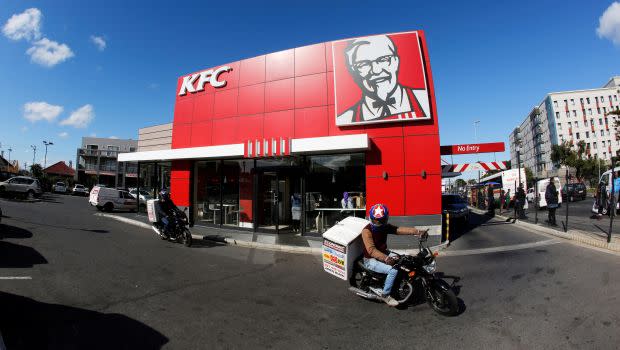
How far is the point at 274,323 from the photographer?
4.02 metres

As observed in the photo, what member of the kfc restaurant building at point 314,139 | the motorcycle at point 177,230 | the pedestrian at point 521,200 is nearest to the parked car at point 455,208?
the pedestrian at point 521,200

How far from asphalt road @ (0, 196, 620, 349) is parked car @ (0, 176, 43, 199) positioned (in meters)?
Answer: 23.3

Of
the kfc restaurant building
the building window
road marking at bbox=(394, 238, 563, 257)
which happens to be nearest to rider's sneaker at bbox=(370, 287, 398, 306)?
road marking at bbox=(394, 238, 563, 257)

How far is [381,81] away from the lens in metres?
11.0

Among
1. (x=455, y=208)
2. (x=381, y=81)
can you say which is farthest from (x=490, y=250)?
(x=381, y=81)

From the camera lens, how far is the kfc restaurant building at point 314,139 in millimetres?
10477

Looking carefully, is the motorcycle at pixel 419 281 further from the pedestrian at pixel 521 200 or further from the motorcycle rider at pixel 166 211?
the pedestrian at pixel 521 200

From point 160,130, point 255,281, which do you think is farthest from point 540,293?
point 160,130

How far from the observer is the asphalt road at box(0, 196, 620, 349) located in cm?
348

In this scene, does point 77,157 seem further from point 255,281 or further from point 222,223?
→ point 255,281

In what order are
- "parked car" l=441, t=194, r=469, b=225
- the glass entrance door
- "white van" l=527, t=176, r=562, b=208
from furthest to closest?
"white van" l=527, t=176, r=562, b=208 < "parked car" l=441, t=194, r=469, b=225 < the glass entrance door

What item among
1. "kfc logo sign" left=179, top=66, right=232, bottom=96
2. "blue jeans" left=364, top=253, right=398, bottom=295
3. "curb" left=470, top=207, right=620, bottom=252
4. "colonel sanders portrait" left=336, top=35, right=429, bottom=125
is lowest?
"curb" left=470, top=207, right=620, bottom=252

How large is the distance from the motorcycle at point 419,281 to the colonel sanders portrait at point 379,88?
6.90 metres

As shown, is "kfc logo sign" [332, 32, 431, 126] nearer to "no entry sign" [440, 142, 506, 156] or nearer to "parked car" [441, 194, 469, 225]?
"no entry sign" [440, 142, 506, 156]
